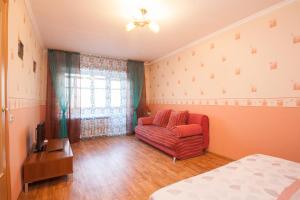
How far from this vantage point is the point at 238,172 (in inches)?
51.3

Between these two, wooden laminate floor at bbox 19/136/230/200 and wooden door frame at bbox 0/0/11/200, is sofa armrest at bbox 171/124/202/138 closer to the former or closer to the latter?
wooden laminate floor at bbox 19/136/230/200

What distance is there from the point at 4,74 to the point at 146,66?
4482mm

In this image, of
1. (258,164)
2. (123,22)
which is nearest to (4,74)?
(123,22)

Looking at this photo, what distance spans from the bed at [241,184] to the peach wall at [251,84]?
1.06 m

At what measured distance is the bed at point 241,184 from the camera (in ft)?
3.21

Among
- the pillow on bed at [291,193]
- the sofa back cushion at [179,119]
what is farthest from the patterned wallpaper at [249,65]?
the pillow on bed at [291,193]

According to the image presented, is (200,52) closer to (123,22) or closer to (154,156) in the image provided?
(123,22)

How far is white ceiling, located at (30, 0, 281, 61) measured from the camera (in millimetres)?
2230

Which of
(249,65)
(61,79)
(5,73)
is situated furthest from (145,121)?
(5,73)

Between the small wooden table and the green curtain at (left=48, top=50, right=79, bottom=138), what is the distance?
1843mm

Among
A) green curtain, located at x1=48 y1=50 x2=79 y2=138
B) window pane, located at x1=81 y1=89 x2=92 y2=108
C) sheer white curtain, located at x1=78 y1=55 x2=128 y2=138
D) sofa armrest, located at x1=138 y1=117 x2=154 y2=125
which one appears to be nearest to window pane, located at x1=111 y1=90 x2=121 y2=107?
sheer white curtain, located at x1=78 y1=55 x2=128 y2=138

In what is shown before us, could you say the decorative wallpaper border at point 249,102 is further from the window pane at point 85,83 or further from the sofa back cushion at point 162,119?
the window pane at point 85,83

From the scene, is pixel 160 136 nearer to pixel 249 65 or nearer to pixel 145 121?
pixel 145 121

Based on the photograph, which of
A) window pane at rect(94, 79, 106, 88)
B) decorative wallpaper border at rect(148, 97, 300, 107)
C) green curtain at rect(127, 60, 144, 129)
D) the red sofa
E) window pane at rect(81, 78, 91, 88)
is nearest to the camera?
decorative wallpaper border at rect(148, 97, 300, 107)
